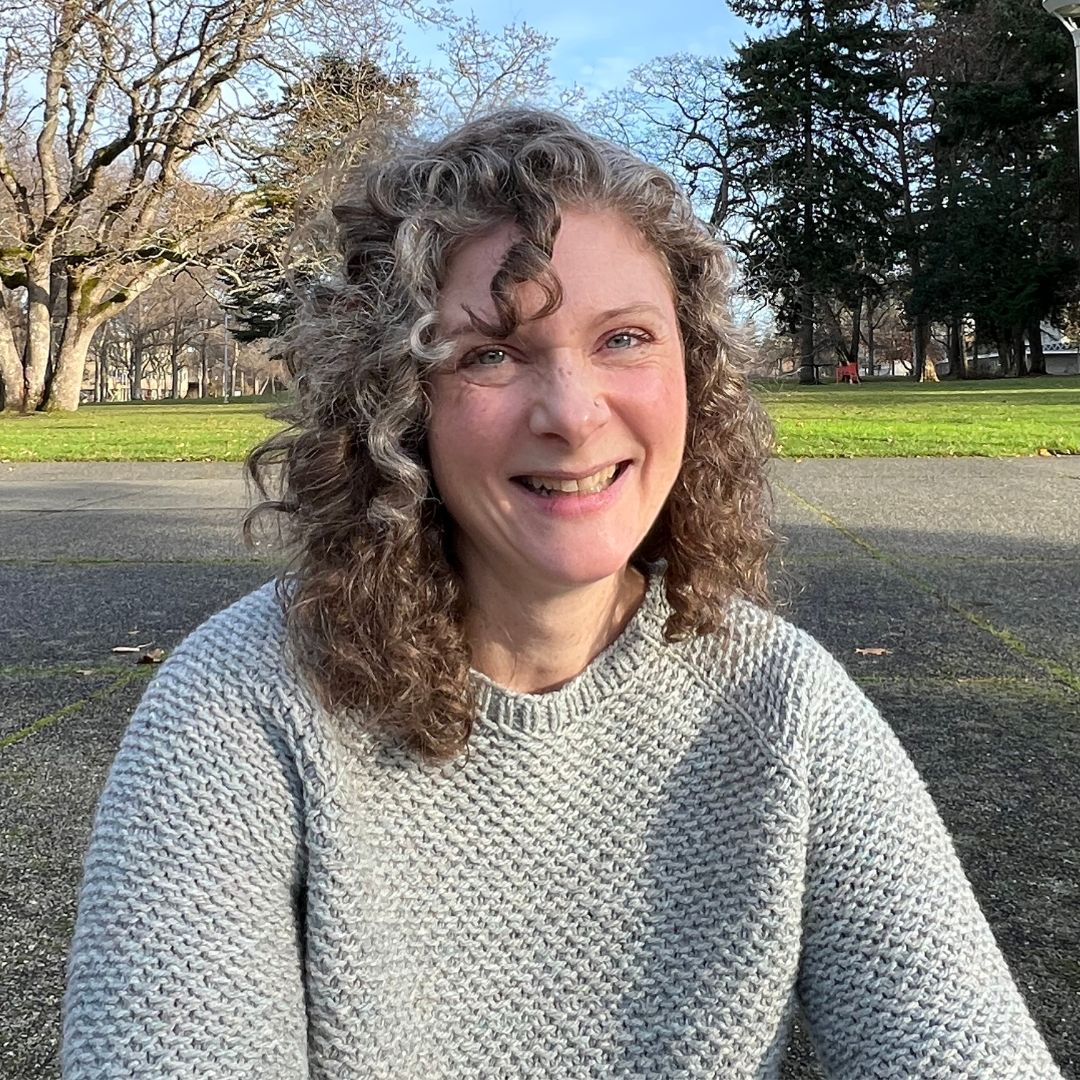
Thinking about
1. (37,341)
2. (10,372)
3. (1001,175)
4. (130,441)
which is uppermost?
(1001,175)

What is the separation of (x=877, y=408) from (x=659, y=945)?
16347mm

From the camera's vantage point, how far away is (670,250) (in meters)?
1.55

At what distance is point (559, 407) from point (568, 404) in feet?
0.04

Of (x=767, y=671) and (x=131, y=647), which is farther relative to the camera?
(x=131, y=647)

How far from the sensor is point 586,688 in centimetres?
150

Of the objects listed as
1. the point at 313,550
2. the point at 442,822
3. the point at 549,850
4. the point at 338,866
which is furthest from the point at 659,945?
the point at 313,550

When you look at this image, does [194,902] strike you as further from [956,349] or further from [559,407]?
[956,349]

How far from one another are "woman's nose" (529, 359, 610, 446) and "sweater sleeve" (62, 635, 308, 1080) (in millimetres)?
467

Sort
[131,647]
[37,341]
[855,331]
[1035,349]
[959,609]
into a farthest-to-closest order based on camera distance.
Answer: [855,331] → [1035,349] → [37,341] → [959,609] → [131,647]

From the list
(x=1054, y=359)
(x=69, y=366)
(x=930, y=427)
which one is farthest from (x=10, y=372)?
(x=1054, y=359)

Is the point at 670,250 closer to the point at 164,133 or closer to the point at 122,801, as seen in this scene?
the point at 122,801

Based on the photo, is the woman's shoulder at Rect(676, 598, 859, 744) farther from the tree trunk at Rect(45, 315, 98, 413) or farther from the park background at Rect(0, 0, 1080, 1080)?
the tree trunk at Rect(45, 315, 98, 413)

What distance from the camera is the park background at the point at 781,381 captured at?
2359mm

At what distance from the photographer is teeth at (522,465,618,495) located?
55.7 inches
